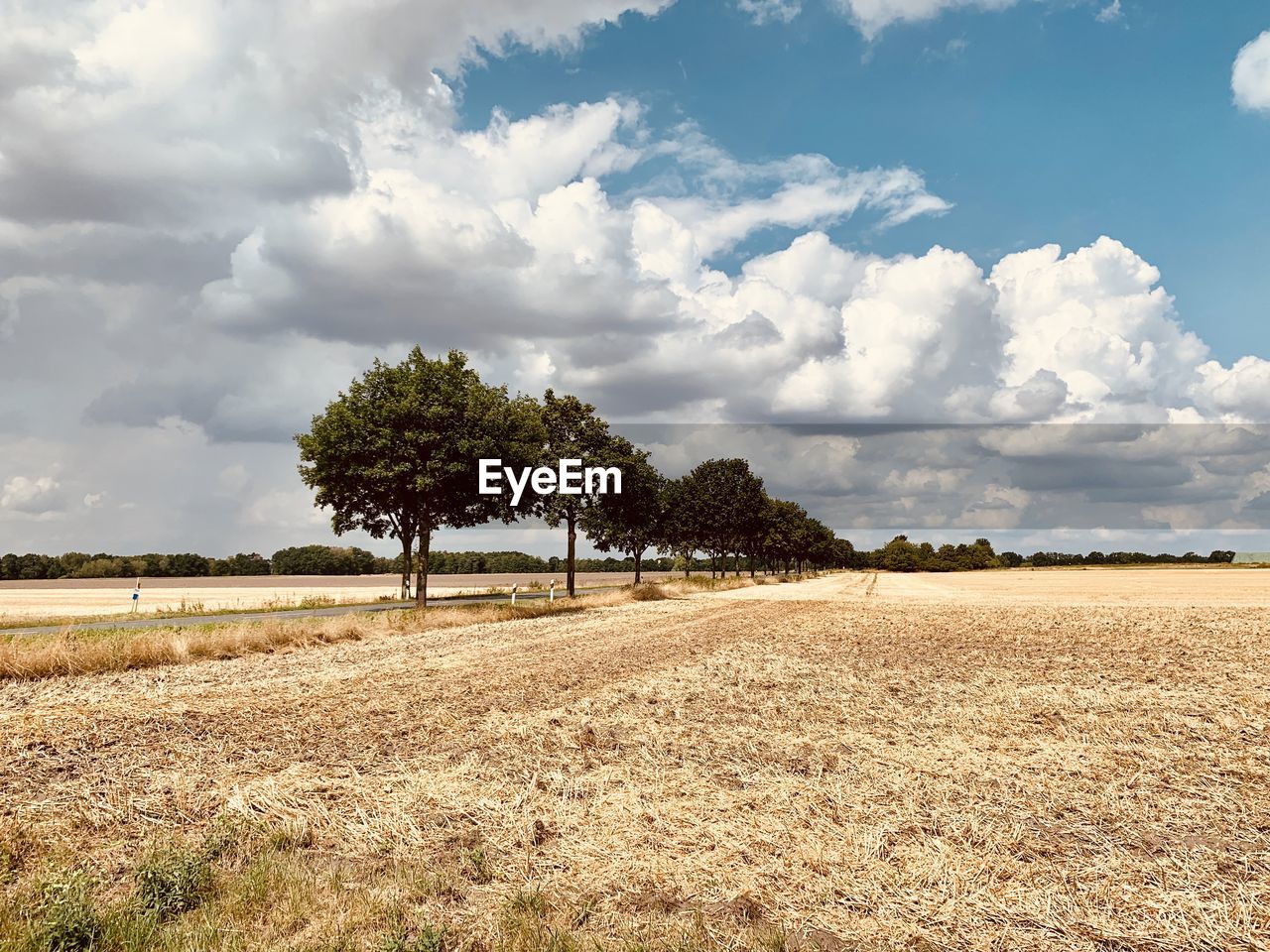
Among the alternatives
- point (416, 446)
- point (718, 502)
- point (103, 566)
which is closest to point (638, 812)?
point (416, 446)

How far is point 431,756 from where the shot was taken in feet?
34.2

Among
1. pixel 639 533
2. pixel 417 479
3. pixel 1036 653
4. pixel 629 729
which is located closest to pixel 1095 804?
pixel 629 729

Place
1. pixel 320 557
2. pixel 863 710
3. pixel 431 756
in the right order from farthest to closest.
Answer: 1. pixel 320 557
2. pixel 863 710
3. pixel 431 756

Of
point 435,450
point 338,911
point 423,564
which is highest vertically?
point 435,450

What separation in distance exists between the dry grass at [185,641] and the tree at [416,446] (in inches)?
246

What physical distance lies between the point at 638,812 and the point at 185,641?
18092 mm

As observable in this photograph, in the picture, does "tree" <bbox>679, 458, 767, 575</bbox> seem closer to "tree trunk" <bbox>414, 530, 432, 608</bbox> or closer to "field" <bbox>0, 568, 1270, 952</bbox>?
"tree trunk" <bbox>414, 530, 432, 608</bbox>

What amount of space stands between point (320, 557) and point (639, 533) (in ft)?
319

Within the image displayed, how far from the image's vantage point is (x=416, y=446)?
35.6 metres

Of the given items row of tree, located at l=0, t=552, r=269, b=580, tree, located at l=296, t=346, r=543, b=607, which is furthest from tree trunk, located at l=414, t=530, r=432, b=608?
→ row of tree, located at l=0, t=552, r=269, b=580

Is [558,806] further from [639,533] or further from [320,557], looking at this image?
[320,557]

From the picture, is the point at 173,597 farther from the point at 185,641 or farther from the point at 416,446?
the point at 185,641

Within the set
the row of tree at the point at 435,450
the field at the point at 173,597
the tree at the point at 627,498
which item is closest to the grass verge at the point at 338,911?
the row of tree at the point at 435,450

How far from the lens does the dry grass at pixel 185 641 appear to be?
17.4 metres
